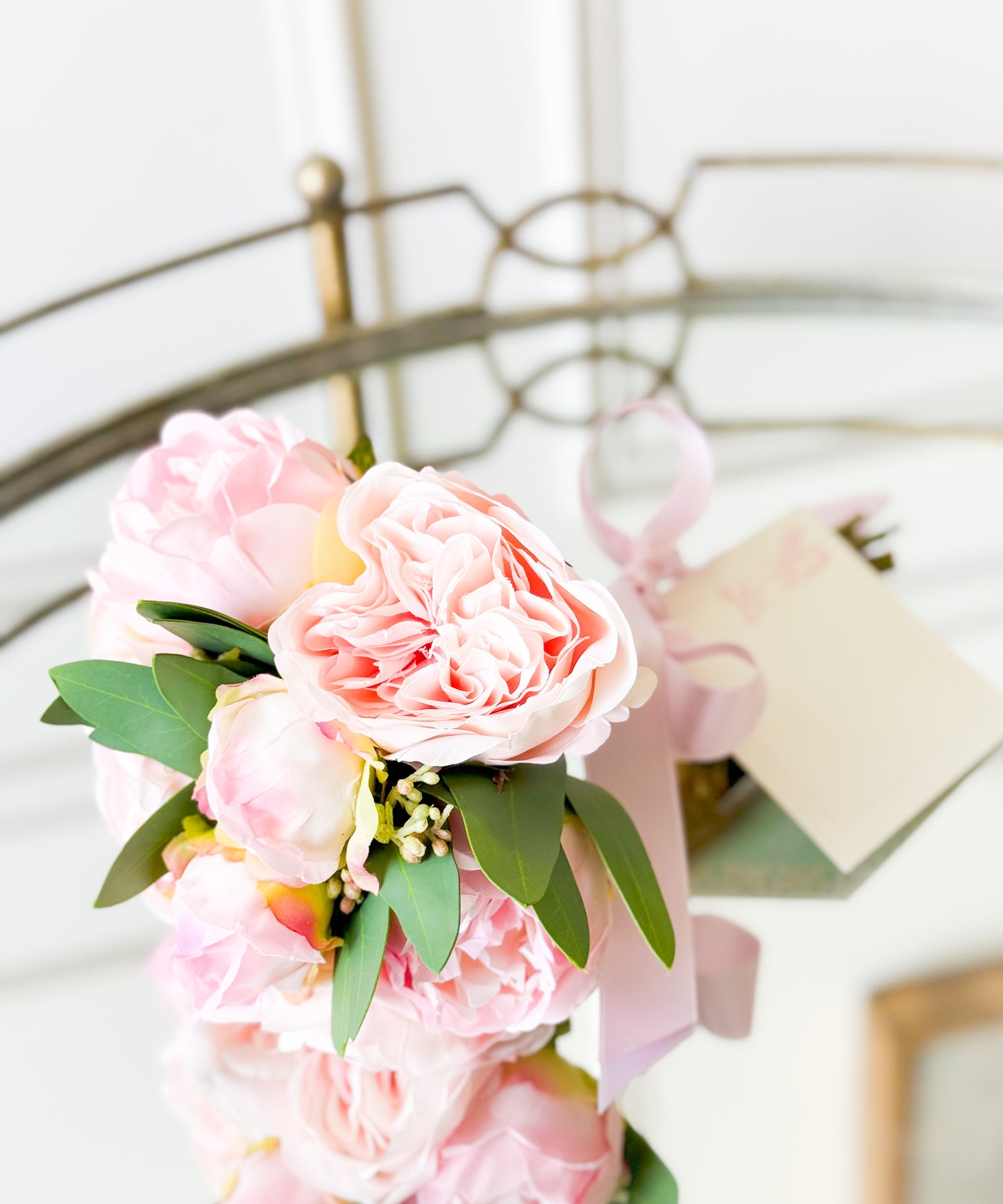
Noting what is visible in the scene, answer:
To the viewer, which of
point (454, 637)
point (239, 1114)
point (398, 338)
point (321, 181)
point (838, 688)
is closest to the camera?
point (454, 637)

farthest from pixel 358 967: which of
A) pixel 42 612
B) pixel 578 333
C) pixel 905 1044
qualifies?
pixel 578 333

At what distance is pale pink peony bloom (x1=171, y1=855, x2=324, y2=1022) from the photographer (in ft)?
1.13

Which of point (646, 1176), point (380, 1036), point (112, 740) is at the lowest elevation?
point (646, 1176)

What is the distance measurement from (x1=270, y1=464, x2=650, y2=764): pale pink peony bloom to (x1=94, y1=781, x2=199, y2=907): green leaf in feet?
0.33

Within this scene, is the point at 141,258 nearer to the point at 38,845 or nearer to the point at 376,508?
the point at 38,845

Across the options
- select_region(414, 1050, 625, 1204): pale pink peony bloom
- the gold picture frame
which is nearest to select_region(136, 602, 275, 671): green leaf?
select_region(414, 1050, 625, 1204): pale pink peony bloom

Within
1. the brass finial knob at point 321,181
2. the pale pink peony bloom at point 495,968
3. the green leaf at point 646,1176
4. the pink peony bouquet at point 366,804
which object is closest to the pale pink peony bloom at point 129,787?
the pink peony bouquet at point 366,804

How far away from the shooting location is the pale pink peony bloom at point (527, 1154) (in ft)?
1.40

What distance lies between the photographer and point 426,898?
0.34 metres

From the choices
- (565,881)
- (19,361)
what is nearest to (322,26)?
(19,361)

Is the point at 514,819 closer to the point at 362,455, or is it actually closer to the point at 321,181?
the point at 362,455

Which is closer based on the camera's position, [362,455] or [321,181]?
[362,455]

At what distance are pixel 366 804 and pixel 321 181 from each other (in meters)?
0.66

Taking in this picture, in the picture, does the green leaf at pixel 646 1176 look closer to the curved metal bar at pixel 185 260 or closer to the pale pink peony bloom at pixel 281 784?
the pale pink peony bloom at pixel 281 784
